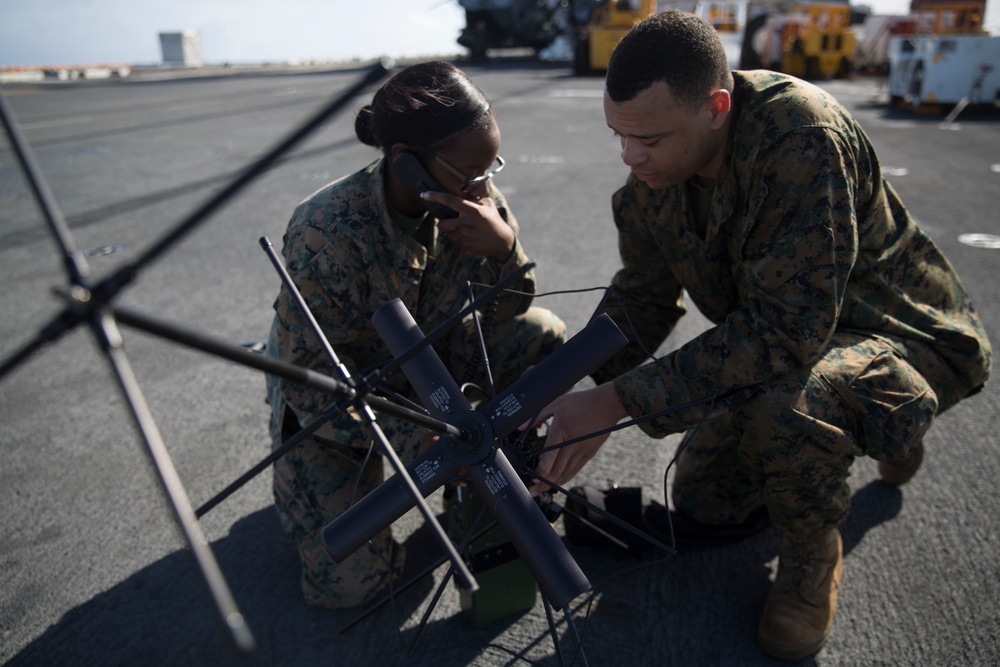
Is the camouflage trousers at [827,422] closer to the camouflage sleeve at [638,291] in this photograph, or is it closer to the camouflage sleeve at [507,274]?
the camouflage sleeve at [638,291]

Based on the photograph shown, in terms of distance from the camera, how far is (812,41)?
1673cm

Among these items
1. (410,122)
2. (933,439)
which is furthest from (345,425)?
Result: (933,439)

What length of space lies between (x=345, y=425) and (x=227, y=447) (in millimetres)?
1055

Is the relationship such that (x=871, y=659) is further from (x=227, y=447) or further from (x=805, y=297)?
(x=227, y=447)

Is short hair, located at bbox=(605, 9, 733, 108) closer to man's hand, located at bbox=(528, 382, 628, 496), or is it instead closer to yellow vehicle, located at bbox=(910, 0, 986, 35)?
man's hand, located at bbox=(528, 382, 628, 496)

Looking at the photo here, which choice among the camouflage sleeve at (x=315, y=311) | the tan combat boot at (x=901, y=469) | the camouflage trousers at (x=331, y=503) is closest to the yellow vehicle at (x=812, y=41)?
the tan combat boot at (x=901, y=469)

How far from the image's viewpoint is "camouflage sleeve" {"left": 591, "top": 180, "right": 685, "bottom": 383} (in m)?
2.54

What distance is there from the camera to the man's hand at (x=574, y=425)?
179 cm

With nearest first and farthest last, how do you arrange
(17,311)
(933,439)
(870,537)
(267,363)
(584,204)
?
→ 1. (267,363)
2. (870,537)
3. (933,439)
4. (17,311)
5. (584,204)

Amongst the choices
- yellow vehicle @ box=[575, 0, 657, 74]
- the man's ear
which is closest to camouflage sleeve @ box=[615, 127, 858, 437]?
the man's ear

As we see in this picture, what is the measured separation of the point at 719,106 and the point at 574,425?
39.2 inches

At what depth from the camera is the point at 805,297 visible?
192 cm

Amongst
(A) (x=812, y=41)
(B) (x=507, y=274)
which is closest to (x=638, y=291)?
(B) (x=507, y=274)

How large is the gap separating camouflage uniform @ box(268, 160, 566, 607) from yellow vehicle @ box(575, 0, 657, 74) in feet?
58.2
